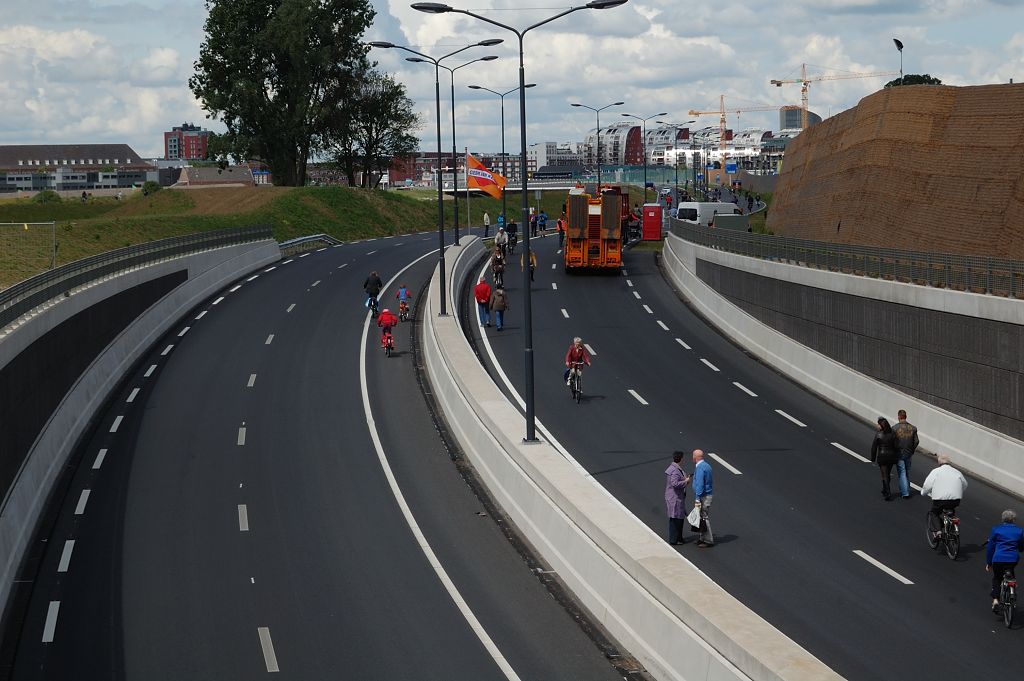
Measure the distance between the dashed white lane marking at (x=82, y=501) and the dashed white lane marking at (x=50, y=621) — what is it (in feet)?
15.7

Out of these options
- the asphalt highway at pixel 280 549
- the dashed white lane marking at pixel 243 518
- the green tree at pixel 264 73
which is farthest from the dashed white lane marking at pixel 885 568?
the green tree at pixel 264 73

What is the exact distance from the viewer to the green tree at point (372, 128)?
102m

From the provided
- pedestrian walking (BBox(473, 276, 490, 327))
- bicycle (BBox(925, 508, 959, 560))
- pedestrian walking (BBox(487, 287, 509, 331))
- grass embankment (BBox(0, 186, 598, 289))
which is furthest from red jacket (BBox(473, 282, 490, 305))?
bicycle (BBox(925, 508, 959, 560))

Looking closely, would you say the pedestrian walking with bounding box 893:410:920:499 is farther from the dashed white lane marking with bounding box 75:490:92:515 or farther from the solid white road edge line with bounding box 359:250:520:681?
the dashed white lane marking with bounding box 75:490:92:515

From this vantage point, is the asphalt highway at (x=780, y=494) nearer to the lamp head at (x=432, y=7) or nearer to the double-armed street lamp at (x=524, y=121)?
the double-armed street lamp at (x=524, y=121)

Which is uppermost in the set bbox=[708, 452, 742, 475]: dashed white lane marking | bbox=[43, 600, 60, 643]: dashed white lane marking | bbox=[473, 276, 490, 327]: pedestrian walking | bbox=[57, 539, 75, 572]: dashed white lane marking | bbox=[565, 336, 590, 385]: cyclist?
bbox=[473, 276, 490, 327]: pedestrian walking

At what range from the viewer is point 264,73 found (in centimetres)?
9150

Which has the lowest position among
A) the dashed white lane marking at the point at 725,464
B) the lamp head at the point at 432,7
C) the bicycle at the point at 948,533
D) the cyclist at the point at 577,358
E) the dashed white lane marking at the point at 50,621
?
the dashed white lane marking at the point at 50,621

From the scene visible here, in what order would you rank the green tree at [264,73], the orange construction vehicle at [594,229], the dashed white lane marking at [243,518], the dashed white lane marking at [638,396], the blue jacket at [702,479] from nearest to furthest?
the blue jacket at [702,479] → the dashed white lane marking at [243,518] → the dashed white lane marking at [638,396] → the orange construction vehicle at [594,229] → the green tree at [264,73]

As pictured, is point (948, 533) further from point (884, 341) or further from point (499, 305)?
point (499, 305)

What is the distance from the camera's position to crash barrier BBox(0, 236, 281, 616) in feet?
74.4

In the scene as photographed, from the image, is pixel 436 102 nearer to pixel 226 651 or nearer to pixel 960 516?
pixel 960 516

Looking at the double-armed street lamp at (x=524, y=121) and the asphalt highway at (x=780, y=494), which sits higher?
the double-armed street lamp at (x=524, y=121)

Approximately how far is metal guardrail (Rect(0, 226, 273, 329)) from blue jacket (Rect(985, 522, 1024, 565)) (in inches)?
772
